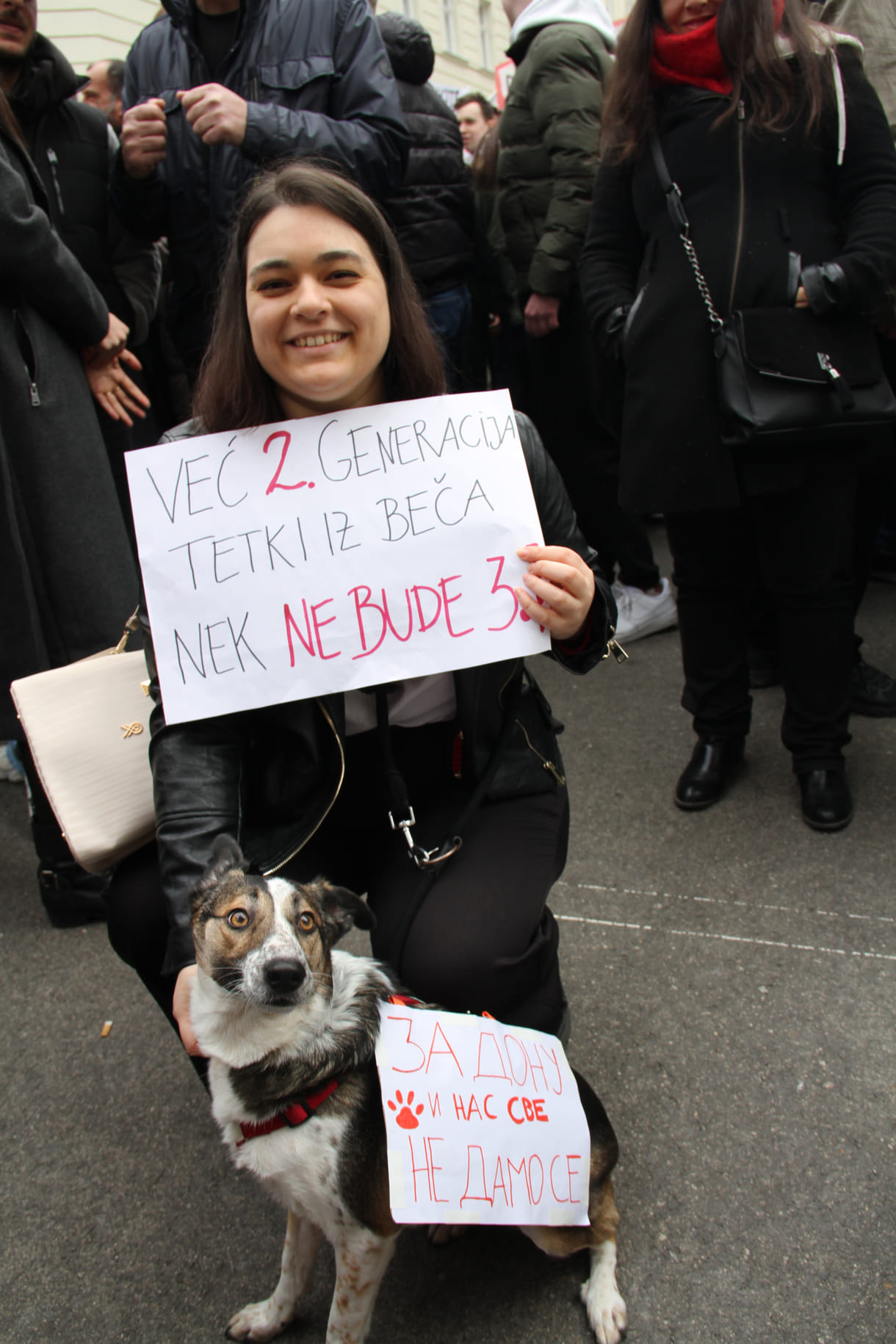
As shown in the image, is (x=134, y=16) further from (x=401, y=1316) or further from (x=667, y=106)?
(x=401, y=1316)

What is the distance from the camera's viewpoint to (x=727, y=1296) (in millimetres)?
1710

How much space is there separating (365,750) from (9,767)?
7.99 ft

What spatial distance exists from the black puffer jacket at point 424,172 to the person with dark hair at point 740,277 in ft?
3.52

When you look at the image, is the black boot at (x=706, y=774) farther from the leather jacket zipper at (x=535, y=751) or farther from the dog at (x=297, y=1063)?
the dog at (x=297, y=1063)

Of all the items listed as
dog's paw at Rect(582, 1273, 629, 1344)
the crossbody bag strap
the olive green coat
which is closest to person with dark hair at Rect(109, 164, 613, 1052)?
dog's paw at Rect(582, 1273, 629, 1344)

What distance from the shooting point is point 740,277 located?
2645mm

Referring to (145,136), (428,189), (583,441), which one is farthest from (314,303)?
(583,441)

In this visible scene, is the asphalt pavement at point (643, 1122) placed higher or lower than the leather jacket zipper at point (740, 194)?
lower

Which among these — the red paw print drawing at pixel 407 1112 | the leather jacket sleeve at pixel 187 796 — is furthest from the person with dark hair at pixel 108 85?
the red paw print drawing at pixel 407 1112

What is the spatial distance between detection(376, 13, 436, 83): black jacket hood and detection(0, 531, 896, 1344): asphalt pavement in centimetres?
303

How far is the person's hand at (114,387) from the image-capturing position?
298 cm

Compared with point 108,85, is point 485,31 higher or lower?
higher

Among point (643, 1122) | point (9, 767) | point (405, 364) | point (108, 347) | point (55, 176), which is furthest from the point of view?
point (9, 767)

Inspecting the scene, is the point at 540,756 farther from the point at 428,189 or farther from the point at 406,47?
the point at 406,47
